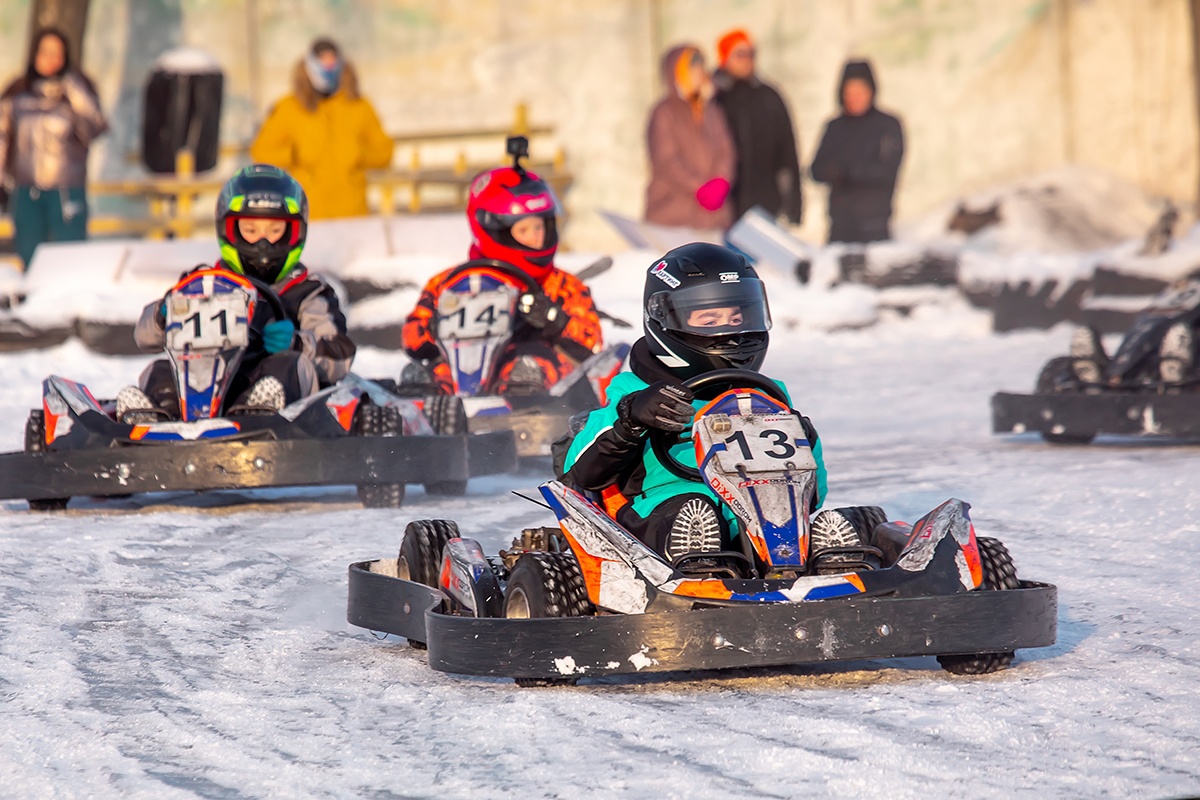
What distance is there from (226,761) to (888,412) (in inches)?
279

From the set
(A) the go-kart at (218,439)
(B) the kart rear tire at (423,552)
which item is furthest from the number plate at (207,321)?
(B) the kart rear tire at (423,552)

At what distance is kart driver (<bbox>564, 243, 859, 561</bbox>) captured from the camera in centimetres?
421

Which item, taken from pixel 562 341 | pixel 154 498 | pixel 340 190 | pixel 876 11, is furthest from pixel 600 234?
pixel 154 498

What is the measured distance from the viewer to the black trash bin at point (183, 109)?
52.6 ft

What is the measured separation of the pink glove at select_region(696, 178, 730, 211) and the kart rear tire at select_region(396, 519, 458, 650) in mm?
→ 9286

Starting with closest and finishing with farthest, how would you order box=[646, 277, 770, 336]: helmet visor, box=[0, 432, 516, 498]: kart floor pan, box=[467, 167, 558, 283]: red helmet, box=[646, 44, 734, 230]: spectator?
1. box=[646, 277, 770, 336]: helmet visor
2. box=[0, 432, 516, 498]: kart floor pan
3. box=[467, 167, 558, 283]: red helmet
4. box=[646, 44, 734, 230]: spectator

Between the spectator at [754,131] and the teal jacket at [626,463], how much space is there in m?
9.73

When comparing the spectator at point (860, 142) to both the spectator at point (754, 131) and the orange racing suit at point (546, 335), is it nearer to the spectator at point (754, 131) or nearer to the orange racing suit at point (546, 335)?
the spectator at point (754, 131)

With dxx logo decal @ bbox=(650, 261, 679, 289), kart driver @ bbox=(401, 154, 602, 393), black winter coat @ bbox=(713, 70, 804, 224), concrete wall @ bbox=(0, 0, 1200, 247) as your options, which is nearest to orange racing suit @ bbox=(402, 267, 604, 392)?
kart driver @ bbox=(401, 154, 602, 393)

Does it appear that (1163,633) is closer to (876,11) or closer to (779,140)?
(779,140)

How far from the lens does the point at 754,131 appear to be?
46.0ft

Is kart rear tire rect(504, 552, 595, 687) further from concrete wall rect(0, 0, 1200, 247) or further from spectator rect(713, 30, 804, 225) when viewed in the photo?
concrete wall rect(0, 0, 1200, 247)

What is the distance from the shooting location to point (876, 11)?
17812 mm

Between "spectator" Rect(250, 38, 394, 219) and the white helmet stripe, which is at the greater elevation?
"spectator" Rect(250, 38, 394, 219)
